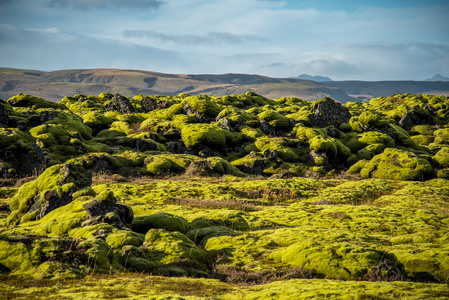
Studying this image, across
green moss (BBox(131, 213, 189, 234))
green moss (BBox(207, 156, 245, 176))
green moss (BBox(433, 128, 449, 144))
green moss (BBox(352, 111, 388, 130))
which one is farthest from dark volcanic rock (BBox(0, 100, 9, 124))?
green moss (BBox(433, 128, 449, 144))

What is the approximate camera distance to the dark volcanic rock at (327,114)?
194 ft

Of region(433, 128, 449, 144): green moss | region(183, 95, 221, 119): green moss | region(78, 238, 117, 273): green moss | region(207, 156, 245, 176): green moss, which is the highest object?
region(183, 95, 221, 119): green moss

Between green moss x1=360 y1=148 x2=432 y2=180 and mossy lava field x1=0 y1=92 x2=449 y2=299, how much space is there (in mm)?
186

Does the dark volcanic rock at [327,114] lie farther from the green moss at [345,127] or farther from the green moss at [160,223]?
the green moss at [160,223]

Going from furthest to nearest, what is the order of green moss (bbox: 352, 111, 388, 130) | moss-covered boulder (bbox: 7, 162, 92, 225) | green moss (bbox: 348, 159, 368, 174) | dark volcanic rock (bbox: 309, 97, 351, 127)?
dark volcanic rock (bbox: 309, 97, 351, 127) < green moss (bbox: 352, 111, 388, 130) < green moss (bbox: 348, 159, 368, 174) < moss-covered boulder (bbox: 7, 162, 92, 225)

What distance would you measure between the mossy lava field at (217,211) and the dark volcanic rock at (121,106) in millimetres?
10627

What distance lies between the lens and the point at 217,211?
2183cm

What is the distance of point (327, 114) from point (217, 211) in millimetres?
45274

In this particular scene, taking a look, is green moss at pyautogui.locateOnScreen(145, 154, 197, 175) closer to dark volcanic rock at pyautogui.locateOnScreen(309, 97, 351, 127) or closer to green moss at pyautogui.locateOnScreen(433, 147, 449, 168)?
dark volcanic rock at pyautogui.locateOnScreen(309, 97, 351, 127)

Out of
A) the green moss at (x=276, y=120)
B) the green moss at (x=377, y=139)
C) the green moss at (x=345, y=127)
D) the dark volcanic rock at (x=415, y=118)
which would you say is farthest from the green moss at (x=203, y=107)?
the dark volcanic rock at (x=415, y=118)

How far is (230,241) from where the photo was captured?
16.0 meters

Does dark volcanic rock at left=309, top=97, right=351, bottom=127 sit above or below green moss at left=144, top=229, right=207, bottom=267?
above

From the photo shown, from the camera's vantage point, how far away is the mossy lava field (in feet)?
35.4

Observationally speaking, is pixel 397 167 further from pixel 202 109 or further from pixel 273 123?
pixel 202 109
